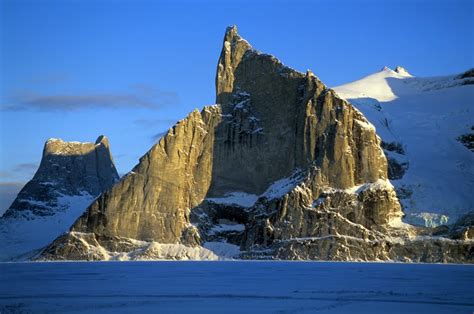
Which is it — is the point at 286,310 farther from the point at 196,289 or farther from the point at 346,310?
the point at 196,289

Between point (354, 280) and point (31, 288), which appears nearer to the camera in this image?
point (31, 288)

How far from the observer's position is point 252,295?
107312mm

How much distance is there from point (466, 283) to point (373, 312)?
44322mm

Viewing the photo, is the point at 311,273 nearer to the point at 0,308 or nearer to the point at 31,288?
the point at 31,288

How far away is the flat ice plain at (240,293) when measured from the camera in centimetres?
9269

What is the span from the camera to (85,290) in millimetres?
114875

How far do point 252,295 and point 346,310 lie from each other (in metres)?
18.4

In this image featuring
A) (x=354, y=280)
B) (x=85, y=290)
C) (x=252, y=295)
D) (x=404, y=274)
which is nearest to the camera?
(x=252, y=295)

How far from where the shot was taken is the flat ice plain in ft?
304

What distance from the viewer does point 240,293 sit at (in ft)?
361

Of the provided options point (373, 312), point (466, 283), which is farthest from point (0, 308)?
point (466, 283)

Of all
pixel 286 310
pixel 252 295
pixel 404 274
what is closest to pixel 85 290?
pixel 252 295

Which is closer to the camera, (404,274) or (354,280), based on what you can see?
(354,280)

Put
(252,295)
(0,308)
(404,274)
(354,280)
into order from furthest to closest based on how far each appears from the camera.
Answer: (404,274), (354,280), (252,295), (0,308)
